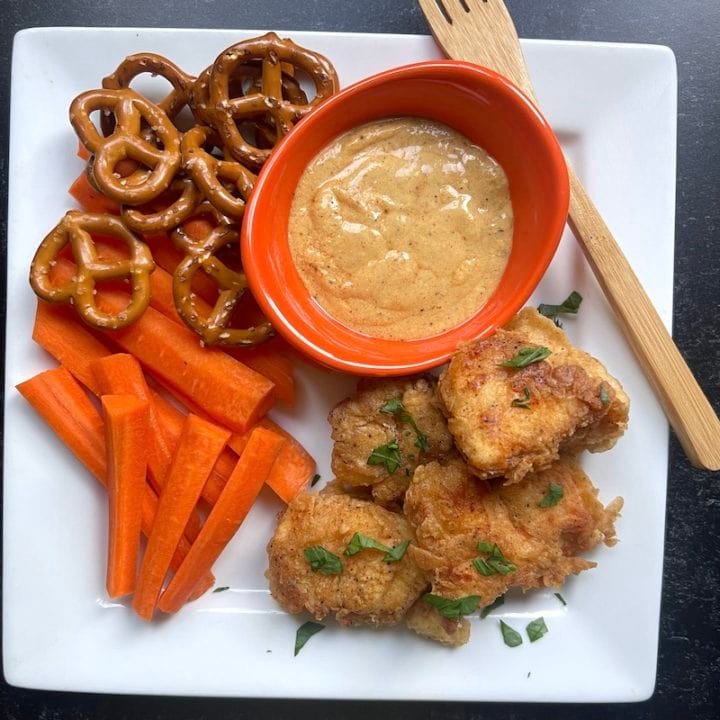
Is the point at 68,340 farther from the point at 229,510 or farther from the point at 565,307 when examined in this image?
the point at 565,307

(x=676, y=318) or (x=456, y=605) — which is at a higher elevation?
(x=676, y=318)

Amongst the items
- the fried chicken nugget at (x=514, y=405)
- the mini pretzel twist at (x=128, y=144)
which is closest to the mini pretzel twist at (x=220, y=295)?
the mini pretzel twist at (x=128, y=144)

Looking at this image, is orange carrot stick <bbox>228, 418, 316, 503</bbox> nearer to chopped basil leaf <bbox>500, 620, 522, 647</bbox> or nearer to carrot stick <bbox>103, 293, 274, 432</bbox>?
carrot stick <bbox>103, 293, 274, 432</bbox>

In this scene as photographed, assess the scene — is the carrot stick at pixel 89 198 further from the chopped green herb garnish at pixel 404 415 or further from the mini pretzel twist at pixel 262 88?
the chopped green herb garnish at pixel 404 415

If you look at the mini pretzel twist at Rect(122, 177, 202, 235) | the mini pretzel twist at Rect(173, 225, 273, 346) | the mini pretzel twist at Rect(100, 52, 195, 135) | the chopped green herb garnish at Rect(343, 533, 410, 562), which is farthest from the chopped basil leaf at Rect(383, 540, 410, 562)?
the mini pretzel twist at Rect(100, 52, 195, 135)

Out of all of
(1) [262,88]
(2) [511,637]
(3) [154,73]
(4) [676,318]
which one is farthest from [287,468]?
(4) [676,318]

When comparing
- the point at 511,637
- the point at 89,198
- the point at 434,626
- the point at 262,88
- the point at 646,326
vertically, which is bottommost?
the point at 511,637

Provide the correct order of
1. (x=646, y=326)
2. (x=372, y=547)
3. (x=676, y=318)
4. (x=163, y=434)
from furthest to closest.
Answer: (x=676, y=318) < (x=163, y=434) < (x=646, y=326) < (x=372, y=547)
